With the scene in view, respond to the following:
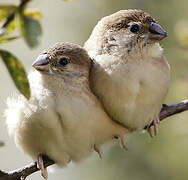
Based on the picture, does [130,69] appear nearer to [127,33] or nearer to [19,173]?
[127,33]

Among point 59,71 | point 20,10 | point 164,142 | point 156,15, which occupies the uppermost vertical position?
point 20,10

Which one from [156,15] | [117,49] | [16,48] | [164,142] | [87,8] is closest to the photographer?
[117,49]

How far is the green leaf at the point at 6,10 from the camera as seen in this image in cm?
163

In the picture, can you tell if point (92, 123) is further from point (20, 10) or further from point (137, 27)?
point (20, 10)

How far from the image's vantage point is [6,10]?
166 cm

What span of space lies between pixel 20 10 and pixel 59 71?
2116 millimetres

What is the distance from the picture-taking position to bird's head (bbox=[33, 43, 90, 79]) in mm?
3744

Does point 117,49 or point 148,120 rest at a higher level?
point 117,49

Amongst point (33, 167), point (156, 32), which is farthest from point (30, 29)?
point (156, 32)

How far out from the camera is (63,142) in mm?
3686

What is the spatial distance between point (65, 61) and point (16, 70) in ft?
7.22

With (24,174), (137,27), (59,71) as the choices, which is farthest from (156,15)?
(24,174)

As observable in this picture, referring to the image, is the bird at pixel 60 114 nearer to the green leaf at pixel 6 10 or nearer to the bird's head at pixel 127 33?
the bird's head at pixel 127 33

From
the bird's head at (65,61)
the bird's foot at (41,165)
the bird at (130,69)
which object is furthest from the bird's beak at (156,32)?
the bird's foot at (41,165)
